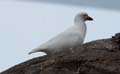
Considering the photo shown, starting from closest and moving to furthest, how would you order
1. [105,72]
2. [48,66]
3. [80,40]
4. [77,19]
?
[105,72]
[48,66]
[80,40]
[77,19]

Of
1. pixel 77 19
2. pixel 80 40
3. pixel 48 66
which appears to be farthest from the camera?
pixel 77 19

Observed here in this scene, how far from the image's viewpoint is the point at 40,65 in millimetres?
11062

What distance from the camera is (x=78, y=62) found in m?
10.7

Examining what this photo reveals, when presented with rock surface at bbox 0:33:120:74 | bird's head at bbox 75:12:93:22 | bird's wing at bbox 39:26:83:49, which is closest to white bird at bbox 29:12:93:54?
bird's wing at bbox 39:26:83:49

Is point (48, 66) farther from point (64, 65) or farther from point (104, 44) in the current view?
point (104, 44)

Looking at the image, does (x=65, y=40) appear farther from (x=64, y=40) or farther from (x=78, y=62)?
(x=78, y=62)

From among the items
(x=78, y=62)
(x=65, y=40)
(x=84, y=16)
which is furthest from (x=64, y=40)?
(x=84, y=16)

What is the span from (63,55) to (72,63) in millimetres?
626

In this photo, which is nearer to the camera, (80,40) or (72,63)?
(72,63)

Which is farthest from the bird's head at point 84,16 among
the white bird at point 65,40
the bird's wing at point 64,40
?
the bird's wing at point 64,40

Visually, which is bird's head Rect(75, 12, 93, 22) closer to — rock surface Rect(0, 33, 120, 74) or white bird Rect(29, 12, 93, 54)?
white bird Rect(29, 12, 93, 54)

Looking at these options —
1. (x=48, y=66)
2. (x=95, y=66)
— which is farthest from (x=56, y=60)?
(x=95, y=66)

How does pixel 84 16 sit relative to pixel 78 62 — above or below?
above

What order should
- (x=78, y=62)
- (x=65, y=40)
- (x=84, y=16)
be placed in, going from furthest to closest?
(x=84, y=16) → (x=65, y=40) → (x=78, y=62)
